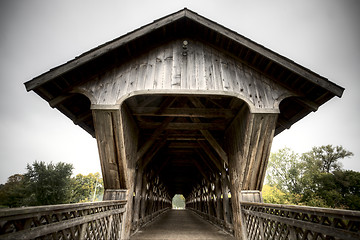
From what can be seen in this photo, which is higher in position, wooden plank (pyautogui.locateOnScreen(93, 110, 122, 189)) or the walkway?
wooden plank (pyautogui.locateOnScreen(93, 110, 122, 189))

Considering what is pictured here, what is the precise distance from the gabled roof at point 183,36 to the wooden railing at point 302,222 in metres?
3.19

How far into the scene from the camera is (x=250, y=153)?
470cm

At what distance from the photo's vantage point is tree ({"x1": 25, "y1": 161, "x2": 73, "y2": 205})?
25.6 m

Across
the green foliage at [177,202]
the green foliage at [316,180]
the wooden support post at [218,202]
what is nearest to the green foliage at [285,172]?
the green foliage at [316,180]

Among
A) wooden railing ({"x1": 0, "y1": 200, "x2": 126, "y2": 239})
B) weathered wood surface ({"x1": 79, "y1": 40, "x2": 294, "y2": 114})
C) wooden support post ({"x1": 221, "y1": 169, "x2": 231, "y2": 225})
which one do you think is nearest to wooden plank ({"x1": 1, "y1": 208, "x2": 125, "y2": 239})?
wooden railing ({"x1": 0, "y1": 200, "x2": 126, "y2": 239})

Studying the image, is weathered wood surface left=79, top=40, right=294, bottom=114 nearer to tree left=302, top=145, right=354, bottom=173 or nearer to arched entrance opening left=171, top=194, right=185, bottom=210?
tree left=302, top=145, right=354, bottom=173

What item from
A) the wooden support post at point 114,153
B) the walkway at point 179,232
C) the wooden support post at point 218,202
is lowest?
the walkway at point 179,232

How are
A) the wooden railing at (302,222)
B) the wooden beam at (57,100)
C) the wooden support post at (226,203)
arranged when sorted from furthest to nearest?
the wooden support post at (226,203)
the wooden beam at (57,100)
the wooden railing at (302,222)

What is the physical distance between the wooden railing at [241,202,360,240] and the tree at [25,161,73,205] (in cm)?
3138

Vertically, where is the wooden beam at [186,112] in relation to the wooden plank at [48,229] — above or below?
above

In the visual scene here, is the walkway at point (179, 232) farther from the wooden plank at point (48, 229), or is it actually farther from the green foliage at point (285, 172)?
the green foliage at point (285, 172)

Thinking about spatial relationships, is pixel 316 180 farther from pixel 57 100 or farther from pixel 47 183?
pixel 47 183

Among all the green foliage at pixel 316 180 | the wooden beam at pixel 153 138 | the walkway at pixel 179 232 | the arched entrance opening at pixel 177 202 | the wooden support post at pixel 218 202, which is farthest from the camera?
the arched entrance opening at pixel 177 202

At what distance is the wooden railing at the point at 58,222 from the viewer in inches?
62.2
